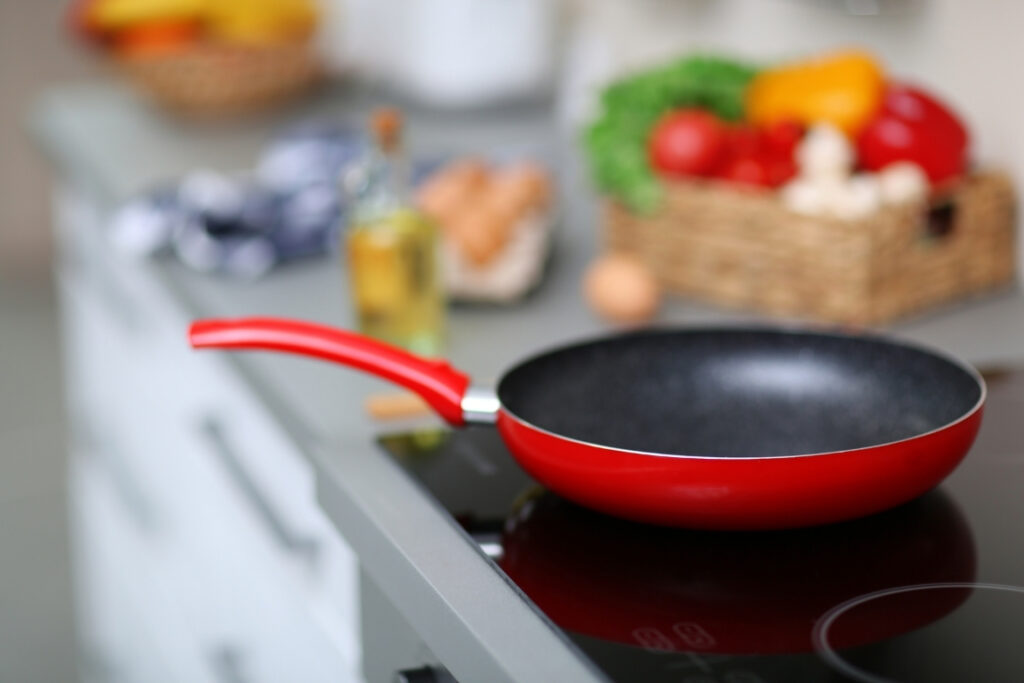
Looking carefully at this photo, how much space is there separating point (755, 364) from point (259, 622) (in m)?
0.50

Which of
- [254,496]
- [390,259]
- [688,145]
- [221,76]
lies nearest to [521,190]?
[688,145]

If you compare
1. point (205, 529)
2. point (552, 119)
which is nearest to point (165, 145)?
point (552, 119)

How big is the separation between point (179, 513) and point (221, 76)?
84 centimetres

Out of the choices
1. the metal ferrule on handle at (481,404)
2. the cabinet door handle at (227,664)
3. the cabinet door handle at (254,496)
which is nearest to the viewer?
the metal ferrule on handle at (481,404)

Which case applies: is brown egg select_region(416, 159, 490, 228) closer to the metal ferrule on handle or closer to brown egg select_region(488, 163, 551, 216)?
brown egg select_region(488, 163, 551, 216)

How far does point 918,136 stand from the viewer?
1229 millimetres

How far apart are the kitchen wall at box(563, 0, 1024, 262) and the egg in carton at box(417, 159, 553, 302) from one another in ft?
1.12

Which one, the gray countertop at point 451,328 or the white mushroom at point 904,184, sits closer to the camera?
the gray countertop at point 451,328

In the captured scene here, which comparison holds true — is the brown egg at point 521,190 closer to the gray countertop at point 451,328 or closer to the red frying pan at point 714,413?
the gray countertop at point 451,328

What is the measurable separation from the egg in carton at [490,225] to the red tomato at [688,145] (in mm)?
155

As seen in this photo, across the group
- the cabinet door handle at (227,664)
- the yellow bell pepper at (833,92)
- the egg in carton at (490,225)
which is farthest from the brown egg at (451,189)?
the cabinet door handle at (227,664)

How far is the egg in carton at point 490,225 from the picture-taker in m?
1.28

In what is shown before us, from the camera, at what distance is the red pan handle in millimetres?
832

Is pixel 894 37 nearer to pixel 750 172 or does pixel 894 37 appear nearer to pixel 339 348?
pixel 750 172
